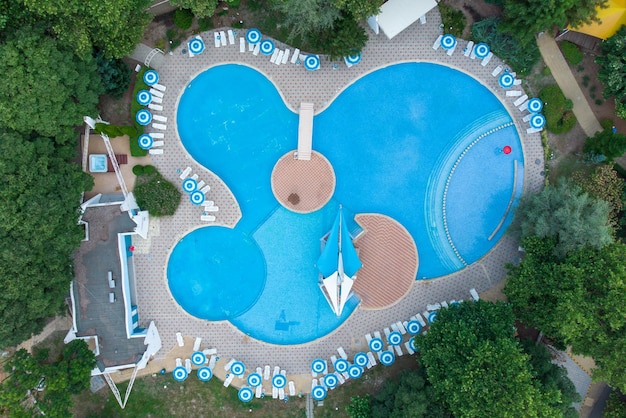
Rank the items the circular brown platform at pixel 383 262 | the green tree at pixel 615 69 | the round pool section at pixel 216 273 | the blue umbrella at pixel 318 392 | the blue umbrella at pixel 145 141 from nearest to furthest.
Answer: the green tree at pixel 615 69
the blue umbrella at pixel 145 141
the blue umbrella at pixel 318 392
the circular brown platform at pixel 383 262
the round pool section at pixel 216 273

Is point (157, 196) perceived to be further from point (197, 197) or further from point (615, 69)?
point (615, 69)

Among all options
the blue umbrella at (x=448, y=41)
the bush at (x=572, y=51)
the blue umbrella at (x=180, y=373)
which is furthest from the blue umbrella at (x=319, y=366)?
the bush at (x=572, y=51)

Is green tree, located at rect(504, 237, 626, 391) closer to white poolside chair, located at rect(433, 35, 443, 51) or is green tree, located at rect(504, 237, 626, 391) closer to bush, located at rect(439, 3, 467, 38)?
white poolside chair, located at rect(433, 35, 443, 51)

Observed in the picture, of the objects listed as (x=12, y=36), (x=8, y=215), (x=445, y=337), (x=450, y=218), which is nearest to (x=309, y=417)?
(x=445, y=337)

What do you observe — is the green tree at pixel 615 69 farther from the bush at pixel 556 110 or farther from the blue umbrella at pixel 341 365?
the blue umbrella at pixel 341 365

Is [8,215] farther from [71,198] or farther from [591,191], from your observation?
[591,191]

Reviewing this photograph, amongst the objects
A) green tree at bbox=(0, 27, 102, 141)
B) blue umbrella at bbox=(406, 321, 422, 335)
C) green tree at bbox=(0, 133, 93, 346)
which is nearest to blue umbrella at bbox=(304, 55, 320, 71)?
green tree at bbox=(0, 27, 102, 141)
